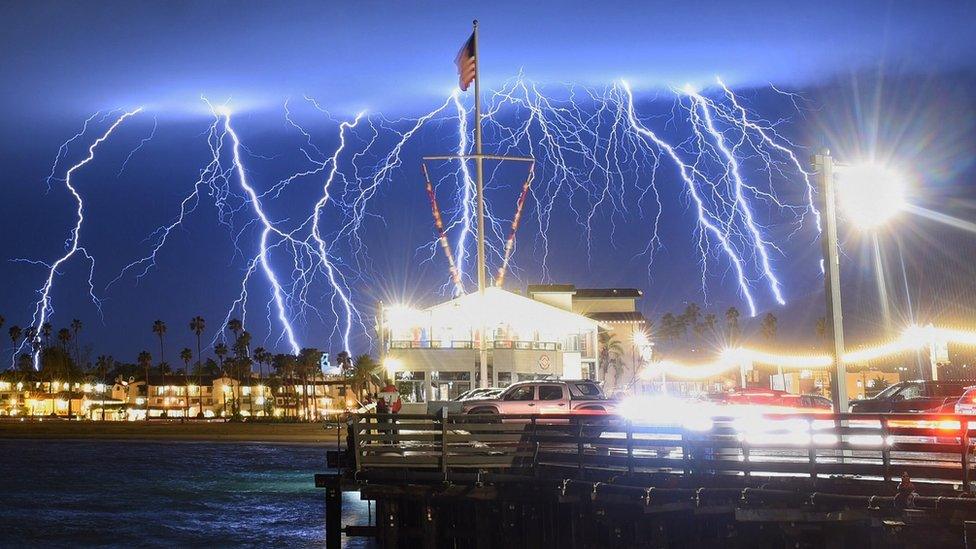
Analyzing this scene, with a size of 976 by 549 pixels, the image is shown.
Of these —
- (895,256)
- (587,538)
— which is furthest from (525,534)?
(895,256)

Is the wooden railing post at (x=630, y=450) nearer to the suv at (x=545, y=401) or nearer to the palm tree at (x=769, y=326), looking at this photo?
the suv at (x=545, y=401)

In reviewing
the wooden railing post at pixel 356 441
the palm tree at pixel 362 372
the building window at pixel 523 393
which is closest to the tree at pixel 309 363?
the palm tree at pixel 362 372

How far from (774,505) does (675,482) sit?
1979 millimetres

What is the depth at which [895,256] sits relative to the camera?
2156 inches

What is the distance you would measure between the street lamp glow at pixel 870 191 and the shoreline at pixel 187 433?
44.6 m

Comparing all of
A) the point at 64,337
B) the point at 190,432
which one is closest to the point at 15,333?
the point at 64,337

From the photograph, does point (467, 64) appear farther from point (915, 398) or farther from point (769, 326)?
point (769, 326)

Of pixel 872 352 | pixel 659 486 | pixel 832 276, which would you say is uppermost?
pixel 832 276

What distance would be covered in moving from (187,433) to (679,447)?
63826 mm

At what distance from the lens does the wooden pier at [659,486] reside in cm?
1320

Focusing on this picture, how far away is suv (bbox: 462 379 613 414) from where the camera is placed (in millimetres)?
30781

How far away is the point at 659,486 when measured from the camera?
52.6 feet

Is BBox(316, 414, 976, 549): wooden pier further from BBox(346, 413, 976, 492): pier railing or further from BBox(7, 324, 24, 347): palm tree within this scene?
BBox(7, 324, 24, 347): palm tree

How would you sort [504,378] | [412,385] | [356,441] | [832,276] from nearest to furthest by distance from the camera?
[832,276] < [356,441] < [412,385] < [504,378]
